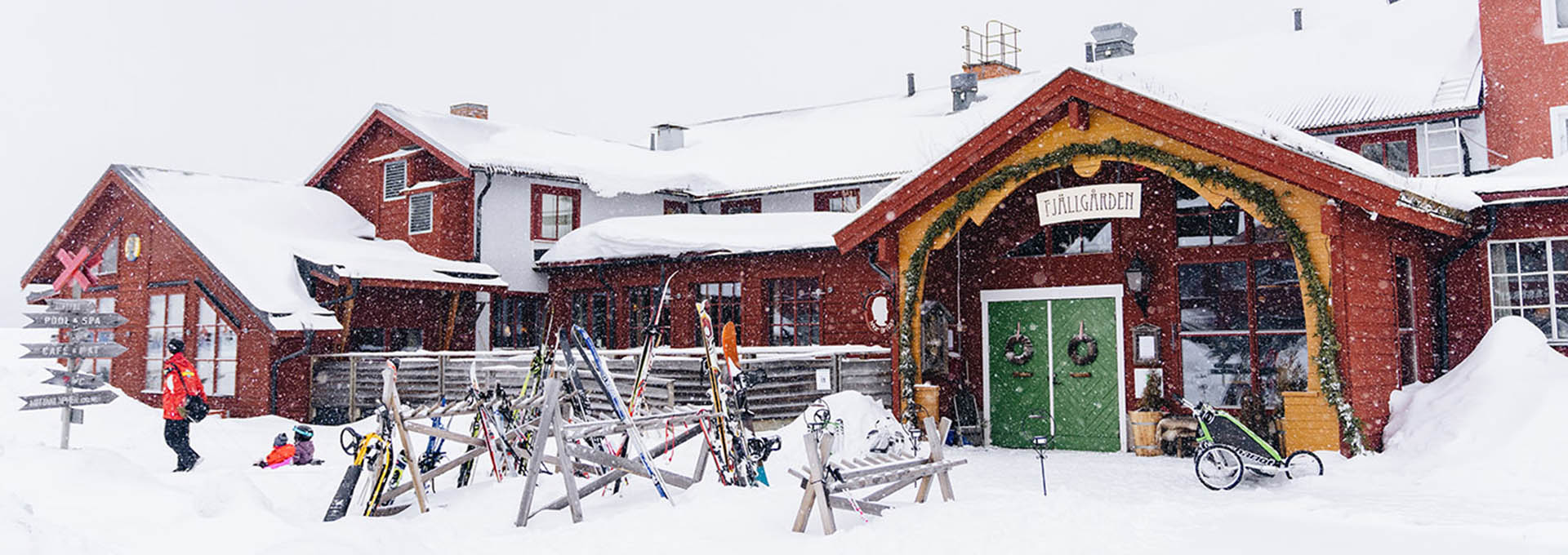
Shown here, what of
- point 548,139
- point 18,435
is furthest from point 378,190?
point 18,435

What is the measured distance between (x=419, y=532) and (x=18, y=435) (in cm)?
1026

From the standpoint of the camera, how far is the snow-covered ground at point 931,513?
24.3ft

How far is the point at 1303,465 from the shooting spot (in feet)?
35.4

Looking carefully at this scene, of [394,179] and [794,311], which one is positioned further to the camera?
[394,179]

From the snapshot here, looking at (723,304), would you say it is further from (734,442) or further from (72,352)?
(72,352)

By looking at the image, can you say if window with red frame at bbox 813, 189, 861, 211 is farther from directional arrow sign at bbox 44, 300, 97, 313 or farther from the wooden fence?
directional arrow sign at bbox 44, 300, 97, 313

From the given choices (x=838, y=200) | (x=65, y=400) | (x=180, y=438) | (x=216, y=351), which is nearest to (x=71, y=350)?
(x=65, y=400)

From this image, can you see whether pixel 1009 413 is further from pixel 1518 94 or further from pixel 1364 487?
pixel 1518 94

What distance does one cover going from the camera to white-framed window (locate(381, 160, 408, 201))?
23.3 meters

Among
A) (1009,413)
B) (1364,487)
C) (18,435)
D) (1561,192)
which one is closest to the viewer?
(1364,487)

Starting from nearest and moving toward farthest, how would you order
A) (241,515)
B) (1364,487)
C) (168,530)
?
(168,530)
(241,515)
(1364,487)

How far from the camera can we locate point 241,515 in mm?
8109

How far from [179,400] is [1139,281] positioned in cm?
1097

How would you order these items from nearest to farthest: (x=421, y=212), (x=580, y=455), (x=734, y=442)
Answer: (x=580, y=455) → (x=734, y=442) → (x=421, y=212)
